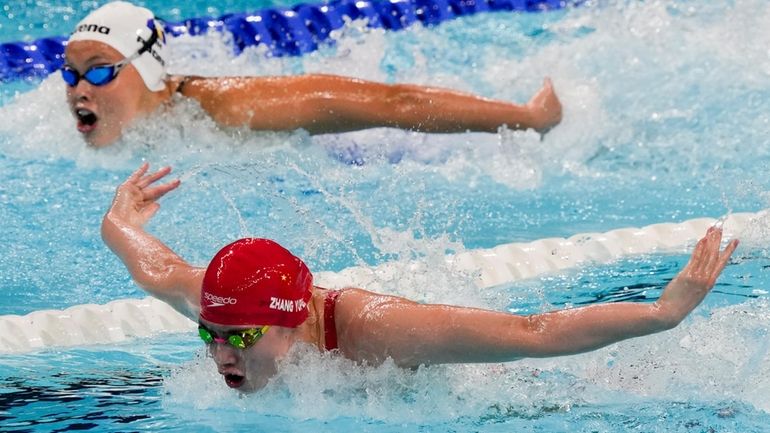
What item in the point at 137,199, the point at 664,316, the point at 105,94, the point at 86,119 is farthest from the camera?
the point at 86,119

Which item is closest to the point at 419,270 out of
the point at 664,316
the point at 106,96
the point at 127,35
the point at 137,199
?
the point at 137,199

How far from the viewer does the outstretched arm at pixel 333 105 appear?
14.1 ft

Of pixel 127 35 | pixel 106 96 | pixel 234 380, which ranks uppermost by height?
pixel 127 35

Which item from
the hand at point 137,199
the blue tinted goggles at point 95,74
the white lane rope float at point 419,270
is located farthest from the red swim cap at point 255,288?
the blue tinted goggles at point 95,74

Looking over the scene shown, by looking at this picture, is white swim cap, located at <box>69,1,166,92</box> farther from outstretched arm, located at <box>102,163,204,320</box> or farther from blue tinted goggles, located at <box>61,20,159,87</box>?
outstretched arm, located at <box>102,163,204,320</box>

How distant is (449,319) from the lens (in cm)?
239

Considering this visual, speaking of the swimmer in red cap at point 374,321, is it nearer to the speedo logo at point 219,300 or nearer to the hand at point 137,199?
the speedo logo at point 219,300

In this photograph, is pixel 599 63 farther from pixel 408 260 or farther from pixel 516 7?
pixel 408 260

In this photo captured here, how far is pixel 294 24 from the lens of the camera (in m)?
6.50

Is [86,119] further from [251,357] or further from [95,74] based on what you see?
[251,357]

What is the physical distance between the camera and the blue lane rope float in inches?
242

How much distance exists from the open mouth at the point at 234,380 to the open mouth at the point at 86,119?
221 cm

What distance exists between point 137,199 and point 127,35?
1497mm

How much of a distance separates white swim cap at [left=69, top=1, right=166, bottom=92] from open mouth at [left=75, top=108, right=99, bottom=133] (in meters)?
0.24
